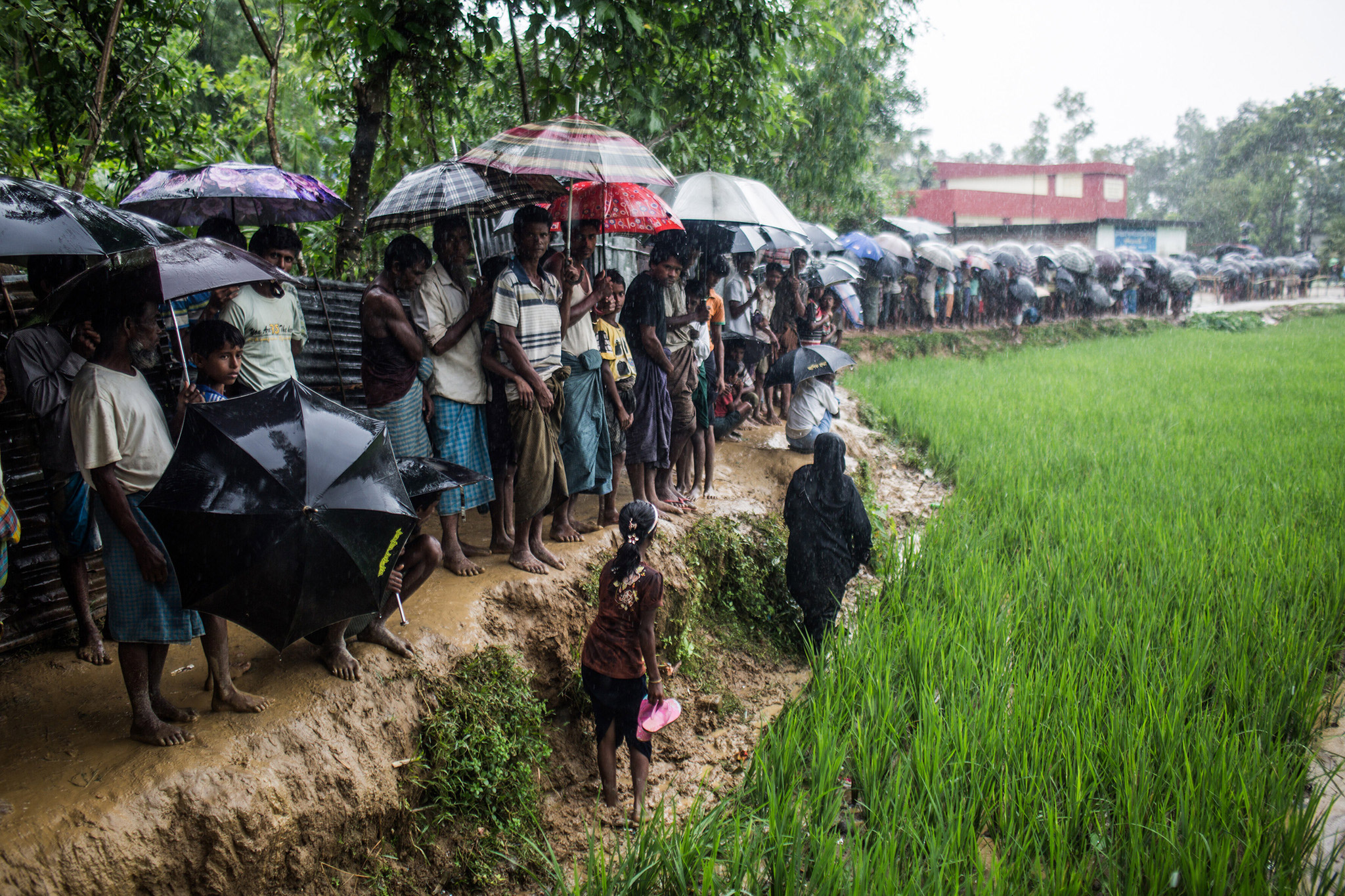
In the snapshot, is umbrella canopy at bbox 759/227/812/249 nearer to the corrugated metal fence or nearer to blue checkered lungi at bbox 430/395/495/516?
blue checkered lungi at bbox 430/395/495/516

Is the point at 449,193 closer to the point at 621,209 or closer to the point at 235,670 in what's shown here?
the point at 621,209

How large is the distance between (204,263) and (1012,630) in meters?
3.76

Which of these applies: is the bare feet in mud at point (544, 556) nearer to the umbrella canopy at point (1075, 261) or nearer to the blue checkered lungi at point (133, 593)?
the blue checkered lungi at point (133, 593)

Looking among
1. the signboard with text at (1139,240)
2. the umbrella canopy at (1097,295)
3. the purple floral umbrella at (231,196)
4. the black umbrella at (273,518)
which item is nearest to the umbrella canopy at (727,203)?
the purple floral umbrella at (231,196)

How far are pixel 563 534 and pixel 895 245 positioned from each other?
1075cm

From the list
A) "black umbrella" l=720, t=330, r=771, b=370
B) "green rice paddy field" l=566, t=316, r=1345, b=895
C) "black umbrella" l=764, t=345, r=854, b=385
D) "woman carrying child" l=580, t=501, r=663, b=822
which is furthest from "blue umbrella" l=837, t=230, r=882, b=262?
"woman carrying child" l=580, t=501, r=663, b=822

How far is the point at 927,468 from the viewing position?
300 inches

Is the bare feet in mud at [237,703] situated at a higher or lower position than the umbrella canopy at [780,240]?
lower

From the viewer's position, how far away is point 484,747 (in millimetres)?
3203

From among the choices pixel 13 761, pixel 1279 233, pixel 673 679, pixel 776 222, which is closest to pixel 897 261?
pixel 776 222

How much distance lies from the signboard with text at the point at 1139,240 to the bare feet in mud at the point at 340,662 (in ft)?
108

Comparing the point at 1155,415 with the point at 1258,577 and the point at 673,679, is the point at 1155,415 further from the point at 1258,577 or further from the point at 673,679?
the point at 673,679

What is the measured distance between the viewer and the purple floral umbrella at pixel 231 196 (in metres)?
3.78

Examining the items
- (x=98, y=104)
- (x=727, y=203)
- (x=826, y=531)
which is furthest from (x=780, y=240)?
(x=98, y=104)
